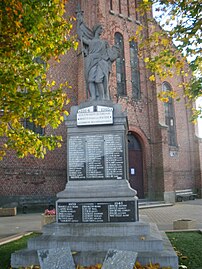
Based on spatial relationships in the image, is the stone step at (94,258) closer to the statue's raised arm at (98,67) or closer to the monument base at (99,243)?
the monument base at (99,243)

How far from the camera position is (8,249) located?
250 inches

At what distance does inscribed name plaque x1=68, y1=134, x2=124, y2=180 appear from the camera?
644cm

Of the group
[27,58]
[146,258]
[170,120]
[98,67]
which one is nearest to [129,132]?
[170,120]

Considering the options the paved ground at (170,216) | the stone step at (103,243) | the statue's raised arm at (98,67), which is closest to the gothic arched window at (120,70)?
the paved ground at (170,216)

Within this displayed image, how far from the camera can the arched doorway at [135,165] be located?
19547mm

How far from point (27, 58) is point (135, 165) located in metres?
13.7

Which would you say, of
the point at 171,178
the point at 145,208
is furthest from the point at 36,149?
the point at 171,178

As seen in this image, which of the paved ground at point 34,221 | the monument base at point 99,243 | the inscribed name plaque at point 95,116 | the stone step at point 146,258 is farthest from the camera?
the paved ground at point 34,221

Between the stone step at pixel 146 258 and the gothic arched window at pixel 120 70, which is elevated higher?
the gothic arched window at pixel 120 70

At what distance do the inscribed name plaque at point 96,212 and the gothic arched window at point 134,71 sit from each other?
15202 mm

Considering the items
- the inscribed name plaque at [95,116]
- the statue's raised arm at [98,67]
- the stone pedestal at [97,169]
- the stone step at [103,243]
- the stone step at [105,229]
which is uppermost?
the statue's raised arm at [98,67]

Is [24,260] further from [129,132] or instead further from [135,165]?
[129,132]

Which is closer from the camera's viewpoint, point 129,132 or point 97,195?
point 97,195

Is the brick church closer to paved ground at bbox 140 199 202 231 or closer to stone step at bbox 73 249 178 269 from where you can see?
paved ground at bbox 140 199 202 231
